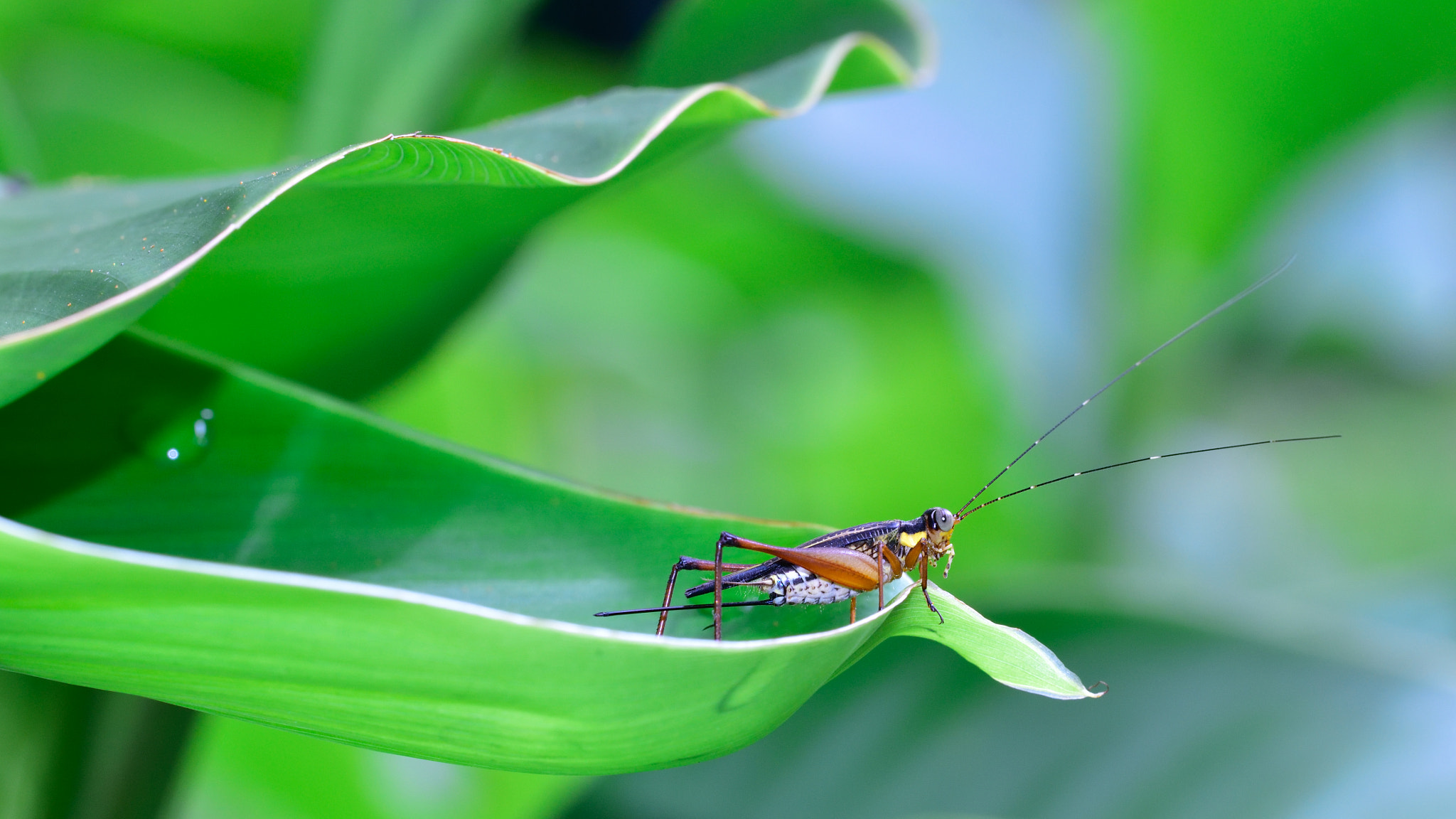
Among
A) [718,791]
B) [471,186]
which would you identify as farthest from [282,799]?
[471,186]

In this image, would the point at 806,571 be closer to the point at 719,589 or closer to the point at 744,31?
the point at 719,589

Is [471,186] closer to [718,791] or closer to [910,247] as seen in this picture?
[718,791]

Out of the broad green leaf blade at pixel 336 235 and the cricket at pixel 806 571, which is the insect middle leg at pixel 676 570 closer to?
the cricket at pixel 806 571

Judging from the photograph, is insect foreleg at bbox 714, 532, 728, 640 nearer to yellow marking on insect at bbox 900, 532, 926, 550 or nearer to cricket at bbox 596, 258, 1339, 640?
cricket at bbox 596, 258, 1339, 640

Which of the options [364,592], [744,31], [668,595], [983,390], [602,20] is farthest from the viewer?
[602,20]

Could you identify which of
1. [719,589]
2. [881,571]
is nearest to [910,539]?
[881,571]

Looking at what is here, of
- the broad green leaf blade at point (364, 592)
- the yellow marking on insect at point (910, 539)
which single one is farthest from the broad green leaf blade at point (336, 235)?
the yellow marking on insect at point (910, 539)
